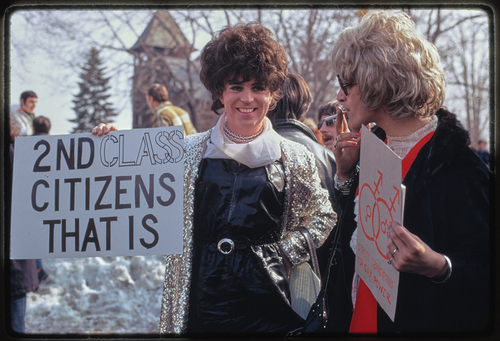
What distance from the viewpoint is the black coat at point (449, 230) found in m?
1.49

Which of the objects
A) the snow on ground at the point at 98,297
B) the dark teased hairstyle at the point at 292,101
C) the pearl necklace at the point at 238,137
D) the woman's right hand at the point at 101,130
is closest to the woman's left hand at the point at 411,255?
the pearl necklace at the point at 238,137

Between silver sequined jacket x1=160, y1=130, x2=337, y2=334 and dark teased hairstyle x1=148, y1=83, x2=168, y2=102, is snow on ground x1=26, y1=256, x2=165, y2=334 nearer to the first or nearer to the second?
dark teased hairstyle x1=148, y1=83, x2=168, y2=102

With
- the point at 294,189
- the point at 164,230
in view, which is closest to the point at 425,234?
the point at 294,189

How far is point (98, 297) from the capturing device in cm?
571

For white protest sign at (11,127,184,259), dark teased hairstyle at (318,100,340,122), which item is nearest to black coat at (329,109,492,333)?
white protest sign at (11,127,184,259)

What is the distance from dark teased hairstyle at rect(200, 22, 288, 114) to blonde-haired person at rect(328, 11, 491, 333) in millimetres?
457

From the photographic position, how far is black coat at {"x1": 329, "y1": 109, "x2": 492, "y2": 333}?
149cm

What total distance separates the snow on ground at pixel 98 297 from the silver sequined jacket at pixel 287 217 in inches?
123

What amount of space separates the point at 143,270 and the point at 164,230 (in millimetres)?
4462

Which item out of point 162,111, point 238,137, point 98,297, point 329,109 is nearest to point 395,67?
point 238,137

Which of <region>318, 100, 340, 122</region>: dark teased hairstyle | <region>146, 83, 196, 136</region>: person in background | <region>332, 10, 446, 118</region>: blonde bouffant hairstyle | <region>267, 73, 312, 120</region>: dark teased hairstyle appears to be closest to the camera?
<region>332, 10, 446, 118</region>: blonde bouffant hairstyle

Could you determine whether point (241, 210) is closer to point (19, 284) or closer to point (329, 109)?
point (329, 109)

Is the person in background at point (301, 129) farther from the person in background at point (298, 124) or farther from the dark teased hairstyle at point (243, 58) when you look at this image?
the dark teased hairstyle at point (243, 58)

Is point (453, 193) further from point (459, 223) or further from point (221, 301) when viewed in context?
point (221, 301)
